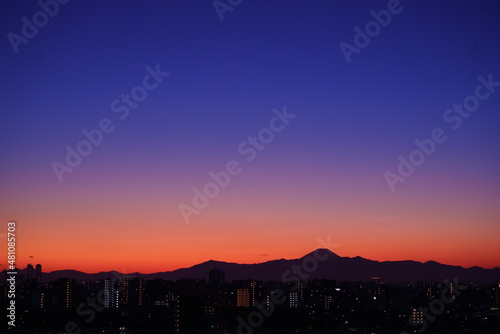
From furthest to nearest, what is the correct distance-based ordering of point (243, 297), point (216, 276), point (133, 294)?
point (216, 276)
point (133, 294)
point (243, 297)

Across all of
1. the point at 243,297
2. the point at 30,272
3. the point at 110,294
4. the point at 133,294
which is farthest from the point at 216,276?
the point at 30,272

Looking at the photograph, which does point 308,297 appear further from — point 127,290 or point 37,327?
point 37,327

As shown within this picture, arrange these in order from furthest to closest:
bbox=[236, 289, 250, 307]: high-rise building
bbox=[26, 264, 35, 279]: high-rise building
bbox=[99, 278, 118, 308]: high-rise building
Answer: bbox=[26, 264, 35, 279]: high-rise building
bbox=[99, 278, 118, 308]: high-rise building
bbox=[236, 289, 250, 307]: high-rise building

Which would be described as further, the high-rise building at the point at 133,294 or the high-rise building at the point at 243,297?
the high-rise building at the point at 133,294

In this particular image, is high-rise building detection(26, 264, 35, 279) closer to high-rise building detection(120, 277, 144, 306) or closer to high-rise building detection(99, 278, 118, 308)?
high-rise building detection(99, 278, 118, 308)

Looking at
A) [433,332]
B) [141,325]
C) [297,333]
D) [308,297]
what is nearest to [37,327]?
[141,325]

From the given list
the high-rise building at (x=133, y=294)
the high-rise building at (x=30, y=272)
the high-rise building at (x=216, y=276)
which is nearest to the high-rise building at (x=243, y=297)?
the high-rise building at (x=133, y=294)

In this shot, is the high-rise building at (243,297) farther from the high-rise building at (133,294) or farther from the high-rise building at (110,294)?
the high-rise building at (110,294)

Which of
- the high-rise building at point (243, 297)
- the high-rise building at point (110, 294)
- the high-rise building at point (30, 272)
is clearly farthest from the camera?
the high-rise building at point (30, 272)

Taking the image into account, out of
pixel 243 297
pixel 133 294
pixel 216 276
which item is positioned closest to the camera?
pixel 243 297

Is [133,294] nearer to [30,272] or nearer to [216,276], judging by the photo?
[216,276]

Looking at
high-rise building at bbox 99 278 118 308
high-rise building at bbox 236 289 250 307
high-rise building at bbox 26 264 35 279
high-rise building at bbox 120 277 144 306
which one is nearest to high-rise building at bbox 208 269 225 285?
high-rise building at bbox 120 277 144 306
